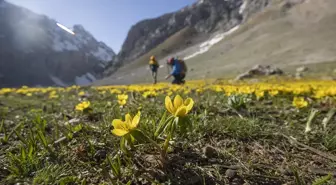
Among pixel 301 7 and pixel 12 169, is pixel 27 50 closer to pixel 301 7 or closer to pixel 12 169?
pixel 301 7

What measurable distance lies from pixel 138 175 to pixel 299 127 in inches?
88.1

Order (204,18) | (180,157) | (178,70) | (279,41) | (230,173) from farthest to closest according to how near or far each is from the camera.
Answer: (204,18)
(279,41)
(178,70)
(180,157)
(230,173)

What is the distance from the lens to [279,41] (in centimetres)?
7775

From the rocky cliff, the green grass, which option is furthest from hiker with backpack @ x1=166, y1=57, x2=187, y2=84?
the rocky cliff

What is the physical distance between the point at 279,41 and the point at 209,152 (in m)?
81.2

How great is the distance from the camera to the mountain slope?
6053 cm

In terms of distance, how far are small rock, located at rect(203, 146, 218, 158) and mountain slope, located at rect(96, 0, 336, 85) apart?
169 ft

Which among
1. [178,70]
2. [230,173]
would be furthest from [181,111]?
[178,70]

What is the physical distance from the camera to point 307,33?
246ft

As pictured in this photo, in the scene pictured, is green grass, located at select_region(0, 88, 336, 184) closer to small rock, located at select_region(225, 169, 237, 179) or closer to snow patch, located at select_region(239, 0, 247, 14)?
small rock, located at select_region(225, 169, 237, 179)

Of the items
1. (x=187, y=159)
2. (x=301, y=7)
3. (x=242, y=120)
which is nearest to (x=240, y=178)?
(x=187, y=159)

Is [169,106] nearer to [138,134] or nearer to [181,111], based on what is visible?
[181,111]

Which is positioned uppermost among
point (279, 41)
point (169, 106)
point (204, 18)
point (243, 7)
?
point (204, 18)

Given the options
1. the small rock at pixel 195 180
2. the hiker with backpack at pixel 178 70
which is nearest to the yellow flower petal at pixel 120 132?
the small rock at pixel 195 180
